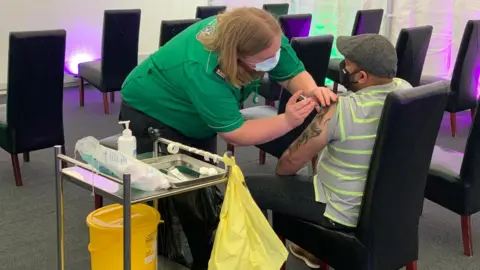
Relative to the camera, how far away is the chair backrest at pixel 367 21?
474 cm

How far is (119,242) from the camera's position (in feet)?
6.14

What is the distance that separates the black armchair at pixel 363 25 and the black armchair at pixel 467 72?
96cm

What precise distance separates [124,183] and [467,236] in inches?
68.5

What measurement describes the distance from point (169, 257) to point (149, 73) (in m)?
0.70

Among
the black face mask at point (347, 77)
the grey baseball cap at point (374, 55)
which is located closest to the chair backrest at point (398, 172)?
the grey baseball cap at point (374, 55)

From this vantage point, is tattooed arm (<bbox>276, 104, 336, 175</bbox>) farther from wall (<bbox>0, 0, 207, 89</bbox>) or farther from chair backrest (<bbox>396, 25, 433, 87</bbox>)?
wall (<bbox>0, 0, 207, 89</bbox>)

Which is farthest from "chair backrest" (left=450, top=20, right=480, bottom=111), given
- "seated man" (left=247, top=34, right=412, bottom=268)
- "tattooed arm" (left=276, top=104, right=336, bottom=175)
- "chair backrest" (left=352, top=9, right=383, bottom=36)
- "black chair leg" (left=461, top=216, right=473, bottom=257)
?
"tattooed arm" (left=276, top=104, right=336, bottom=175)

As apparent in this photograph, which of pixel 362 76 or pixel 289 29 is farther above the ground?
pixel 362 76

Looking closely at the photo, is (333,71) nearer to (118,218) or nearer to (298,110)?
(298,110)

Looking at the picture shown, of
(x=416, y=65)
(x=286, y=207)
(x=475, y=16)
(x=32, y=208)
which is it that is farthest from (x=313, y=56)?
(x=475, y=16)

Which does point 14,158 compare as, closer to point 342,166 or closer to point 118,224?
point 118,224

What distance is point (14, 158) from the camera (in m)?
3.34

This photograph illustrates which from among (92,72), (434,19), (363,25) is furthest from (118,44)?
(434,19)

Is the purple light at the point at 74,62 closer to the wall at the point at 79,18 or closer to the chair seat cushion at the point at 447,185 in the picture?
the wall at the point at 79,18
